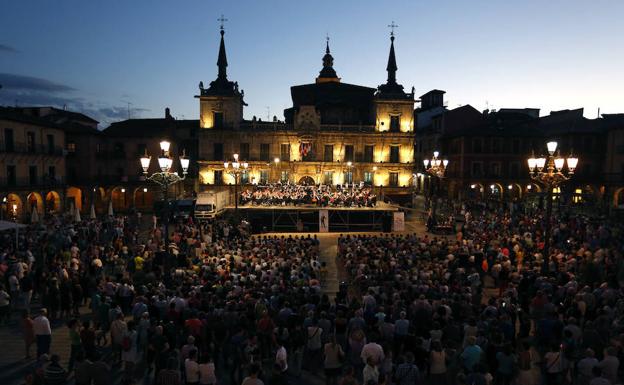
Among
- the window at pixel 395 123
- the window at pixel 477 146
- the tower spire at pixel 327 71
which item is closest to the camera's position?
the window at pixel 395 123

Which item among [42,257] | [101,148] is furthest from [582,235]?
[101,148]

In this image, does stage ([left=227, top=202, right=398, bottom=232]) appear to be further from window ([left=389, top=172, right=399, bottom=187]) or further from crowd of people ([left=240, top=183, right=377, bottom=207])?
window ([left=389, top=172, right=399, bottom=187])

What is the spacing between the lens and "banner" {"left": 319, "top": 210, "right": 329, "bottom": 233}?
33.0 metres

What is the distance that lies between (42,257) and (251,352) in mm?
12921

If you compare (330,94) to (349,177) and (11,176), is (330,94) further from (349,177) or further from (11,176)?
(11,176)

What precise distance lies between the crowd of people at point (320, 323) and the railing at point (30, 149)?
20.0m

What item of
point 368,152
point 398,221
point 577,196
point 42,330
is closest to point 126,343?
point 42,330

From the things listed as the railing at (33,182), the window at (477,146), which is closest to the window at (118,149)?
the railing at (33,182)

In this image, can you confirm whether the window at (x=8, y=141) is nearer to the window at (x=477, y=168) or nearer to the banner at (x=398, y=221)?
the banner at (x=398, y=221)

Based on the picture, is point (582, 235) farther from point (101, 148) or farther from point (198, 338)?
point (101, 148)

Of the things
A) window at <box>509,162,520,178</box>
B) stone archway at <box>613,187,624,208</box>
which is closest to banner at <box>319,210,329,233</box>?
window at <box>509,162,520,178</box>

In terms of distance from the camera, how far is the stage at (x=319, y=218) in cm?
3312

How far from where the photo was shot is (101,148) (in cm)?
4684

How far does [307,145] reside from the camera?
4788 cm
